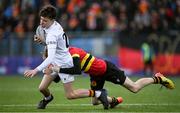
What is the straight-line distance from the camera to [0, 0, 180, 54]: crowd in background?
28797 millimetres

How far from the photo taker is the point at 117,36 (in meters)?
28.6

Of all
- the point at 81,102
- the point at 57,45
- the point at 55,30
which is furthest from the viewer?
the point at 81,102

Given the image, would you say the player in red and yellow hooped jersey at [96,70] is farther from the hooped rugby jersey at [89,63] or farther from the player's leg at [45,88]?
the player's leg at [45,88]

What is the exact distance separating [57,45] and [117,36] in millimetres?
15720

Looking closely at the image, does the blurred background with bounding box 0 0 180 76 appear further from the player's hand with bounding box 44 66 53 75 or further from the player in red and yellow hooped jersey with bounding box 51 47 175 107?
the player's hand with bounding box 44 66 53 75

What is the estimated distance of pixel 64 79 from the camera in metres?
13.1

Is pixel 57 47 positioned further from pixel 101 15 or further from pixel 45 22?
pixel 101 15

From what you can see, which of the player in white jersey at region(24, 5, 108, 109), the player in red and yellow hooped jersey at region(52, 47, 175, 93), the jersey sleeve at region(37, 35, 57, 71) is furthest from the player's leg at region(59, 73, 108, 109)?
the jersey sleeve at region(37, 35, 57, 71)

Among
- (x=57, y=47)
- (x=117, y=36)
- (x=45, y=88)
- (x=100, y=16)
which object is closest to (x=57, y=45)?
(x=57, y=47)

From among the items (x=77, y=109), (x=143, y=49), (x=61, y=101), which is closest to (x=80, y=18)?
(x=143, y=49)

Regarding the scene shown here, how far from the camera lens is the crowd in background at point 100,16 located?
28797mm

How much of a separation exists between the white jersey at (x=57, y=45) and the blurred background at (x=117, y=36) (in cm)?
1495

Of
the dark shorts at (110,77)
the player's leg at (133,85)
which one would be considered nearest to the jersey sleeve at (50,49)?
the dark shorts at (110,77)

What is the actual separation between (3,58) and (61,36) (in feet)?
53.3
